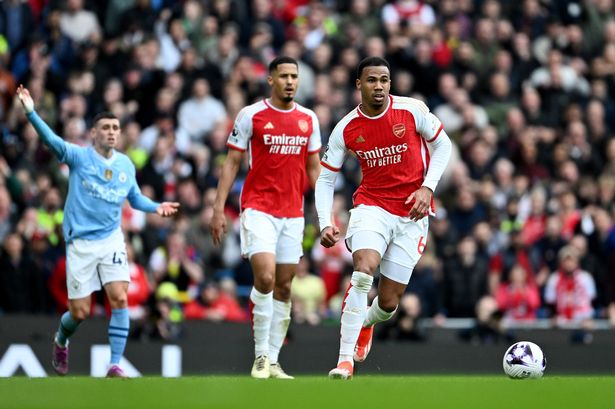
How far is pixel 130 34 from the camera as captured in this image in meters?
21.6

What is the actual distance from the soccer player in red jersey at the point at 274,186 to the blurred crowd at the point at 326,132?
476 centimetres

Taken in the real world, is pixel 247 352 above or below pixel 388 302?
below

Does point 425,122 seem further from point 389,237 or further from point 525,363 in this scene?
point 525,363

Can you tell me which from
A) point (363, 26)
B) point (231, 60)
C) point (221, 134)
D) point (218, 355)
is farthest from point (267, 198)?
point (363, 26)

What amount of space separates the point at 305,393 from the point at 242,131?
11.9ft

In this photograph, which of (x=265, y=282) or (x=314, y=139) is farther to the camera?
(x=314, y=139)

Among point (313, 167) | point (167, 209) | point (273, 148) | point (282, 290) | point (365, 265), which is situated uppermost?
point (273, 148)

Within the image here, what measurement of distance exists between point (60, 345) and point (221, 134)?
684 cm

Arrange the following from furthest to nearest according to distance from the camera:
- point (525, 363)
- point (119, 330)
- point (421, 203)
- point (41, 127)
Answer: point (119, 330) → point (41, 127) → point (525, 363) → point (421, 203)

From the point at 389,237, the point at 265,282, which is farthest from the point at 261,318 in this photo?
the point at 389,237

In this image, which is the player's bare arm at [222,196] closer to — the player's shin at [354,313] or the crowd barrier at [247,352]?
the player's shin at [354,313]

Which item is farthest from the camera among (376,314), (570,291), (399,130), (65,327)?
(570,291)

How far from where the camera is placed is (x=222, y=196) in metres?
13.2

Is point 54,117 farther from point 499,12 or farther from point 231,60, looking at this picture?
point 499,12
